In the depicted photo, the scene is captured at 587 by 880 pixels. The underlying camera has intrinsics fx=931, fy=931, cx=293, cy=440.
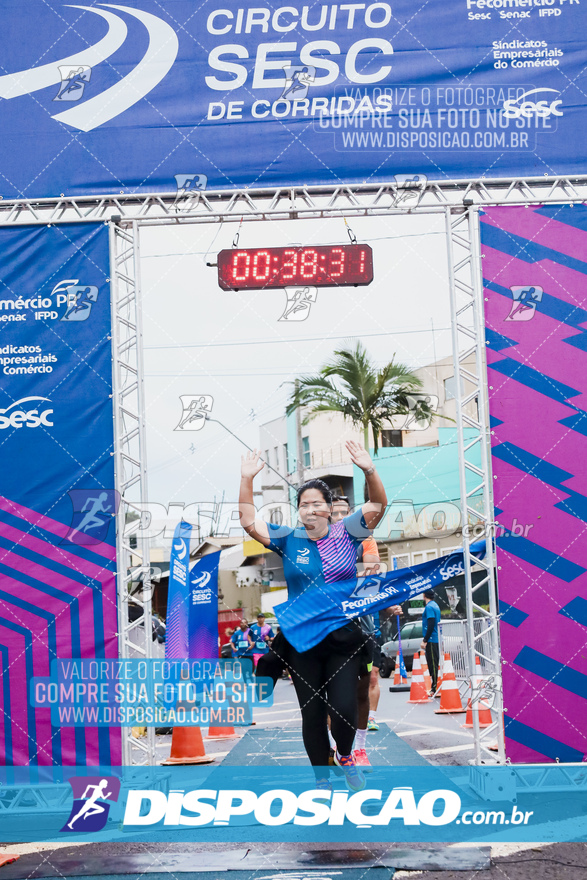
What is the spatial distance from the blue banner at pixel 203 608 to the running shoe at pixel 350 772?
613 centimetres

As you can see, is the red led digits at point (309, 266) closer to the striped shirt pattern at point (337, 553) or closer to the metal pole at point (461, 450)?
the metal pole at point (461, 450)

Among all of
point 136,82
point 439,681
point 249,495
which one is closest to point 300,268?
point 136,82

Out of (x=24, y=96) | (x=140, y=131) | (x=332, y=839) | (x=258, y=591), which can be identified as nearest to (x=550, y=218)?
(x=140, y=131)

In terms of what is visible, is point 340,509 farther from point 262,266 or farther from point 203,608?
point 203,608

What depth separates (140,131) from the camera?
25.5ft

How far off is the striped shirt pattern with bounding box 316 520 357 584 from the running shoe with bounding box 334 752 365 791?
1103 millimetres

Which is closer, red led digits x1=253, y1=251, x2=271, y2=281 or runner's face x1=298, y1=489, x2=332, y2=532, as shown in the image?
runner's face x1=298, y1=489, x2=332, y2=532

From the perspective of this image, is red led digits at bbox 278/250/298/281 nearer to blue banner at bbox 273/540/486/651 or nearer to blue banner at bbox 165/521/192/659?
blue banner at bbox 273/540/486/651

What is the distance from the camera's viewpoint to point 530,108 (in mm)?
7754

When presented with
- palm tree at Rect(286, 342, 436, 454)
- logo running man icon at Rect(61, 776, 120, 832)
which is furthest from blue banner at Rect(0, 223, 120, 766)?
palm tree at Rect(286, 342, 436, 454)

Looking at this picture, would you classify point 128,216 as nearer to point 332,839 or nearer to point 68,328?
point 68,328

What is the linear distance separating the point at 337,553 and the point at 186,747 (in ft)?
13.9

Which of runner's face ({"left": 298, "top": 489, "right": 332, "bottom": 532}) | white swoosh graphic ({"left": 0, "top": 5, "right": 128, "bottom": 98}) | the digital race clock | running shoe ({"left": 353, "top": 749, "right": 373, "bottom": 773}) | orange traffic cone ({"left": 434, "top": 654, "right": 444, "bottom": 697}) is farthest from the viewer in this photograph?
orange traffic cone ({"left": 434, "top": 654, "right": 444, "bottom": 697})

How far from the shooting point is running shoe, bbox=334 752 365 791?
5.80 m
